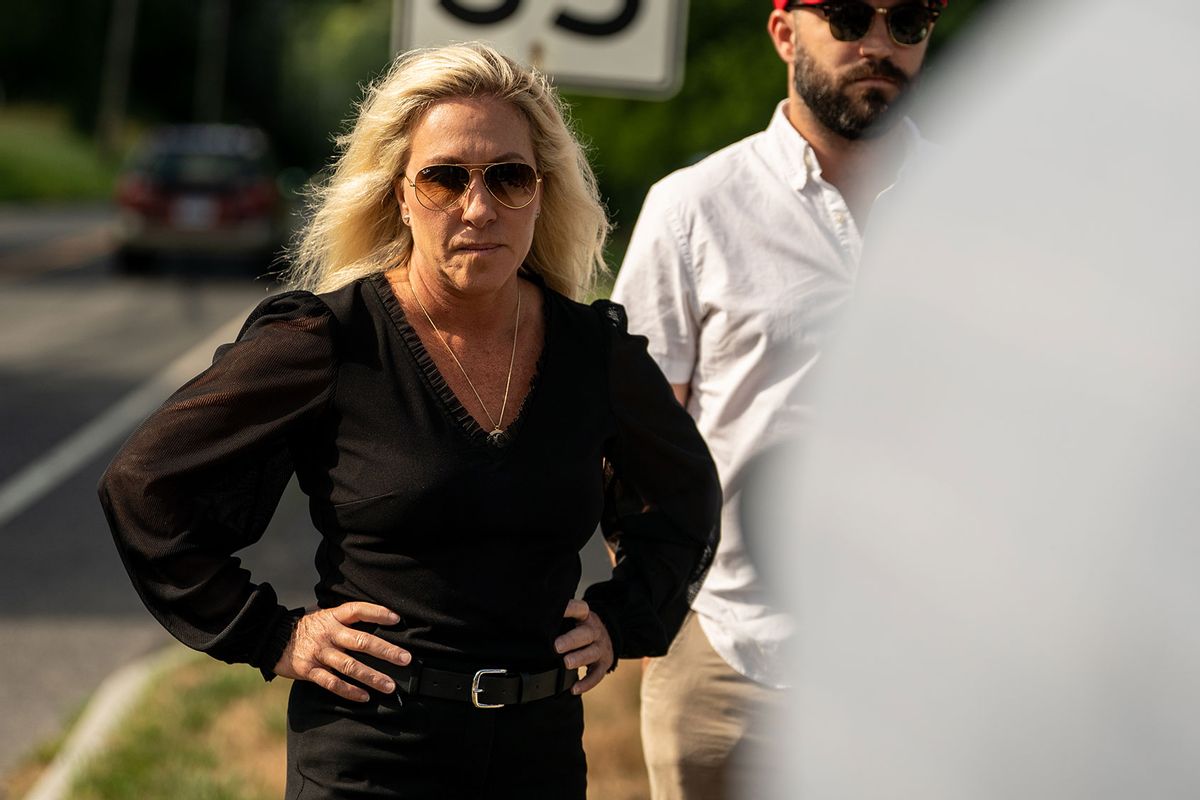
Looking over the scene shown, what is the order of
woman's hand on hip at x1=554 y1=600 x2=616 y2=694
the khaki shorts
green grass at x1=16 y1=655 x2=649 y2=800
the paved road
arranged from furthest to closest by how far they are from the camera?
the paved road → green grass at x1=16 y1=655 x2=649 y2=800 → the khaki shorts → woman's hand on hip at x1=554 y1=600 x2=616 y2=694

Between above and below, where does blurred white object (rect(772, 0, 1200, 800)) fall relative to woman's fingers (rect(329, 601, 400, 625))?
above

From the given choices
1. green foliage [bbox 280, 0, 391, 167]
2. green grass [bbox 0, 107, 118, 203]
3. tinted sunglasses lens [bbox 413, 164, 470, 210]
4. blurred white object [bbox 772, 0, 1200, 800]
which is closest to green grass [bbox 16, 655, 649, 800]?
tinted sunglasses lens [bbox 413, 164, 470, 210]

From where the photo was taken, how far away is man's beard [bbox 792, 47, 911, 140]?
2861 millimetres

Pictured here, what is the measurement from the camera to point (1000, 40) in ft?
3.61

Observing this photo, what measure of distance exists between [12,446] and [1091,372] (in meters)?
9.55

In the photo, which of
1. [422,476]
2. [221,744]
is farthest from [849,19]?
[221,744]

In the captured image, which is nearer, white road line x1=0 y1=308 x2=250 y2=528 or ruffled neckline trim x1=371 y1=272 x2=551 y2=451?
ruffled neckline trim x1=371 y1=272 x2=551 y2=451

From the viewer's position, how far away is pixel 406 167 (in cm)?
241

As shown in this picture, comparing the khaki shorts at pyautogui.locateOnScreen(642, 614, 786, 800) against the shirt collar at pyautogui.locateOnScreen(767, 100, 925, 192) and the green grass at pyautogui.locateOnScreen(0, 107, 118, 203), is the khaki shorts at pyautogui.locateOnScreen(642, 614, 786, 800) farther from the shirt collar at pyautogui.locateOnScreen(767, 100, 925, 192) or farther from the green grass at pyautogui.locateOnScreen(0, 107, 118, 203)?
the green grass at pyautogui.locateOnScreen(0, 107, 118, 203)

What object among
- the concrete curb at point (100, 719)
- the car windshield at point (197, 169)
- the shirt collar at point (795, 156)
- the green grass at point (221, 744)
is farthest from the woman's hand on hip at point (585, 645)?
the car windshield at point (197, 169)

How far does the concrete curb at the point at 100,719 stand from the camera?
180 inches

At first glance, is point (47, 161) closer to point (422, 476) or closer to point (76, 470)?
point (76, 470)

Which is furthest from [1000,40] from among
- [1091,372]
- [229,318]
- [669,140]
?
[669,140]

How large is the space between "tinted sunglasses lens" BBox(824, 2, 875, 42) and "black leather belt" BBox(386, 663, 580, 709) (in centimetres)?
125
